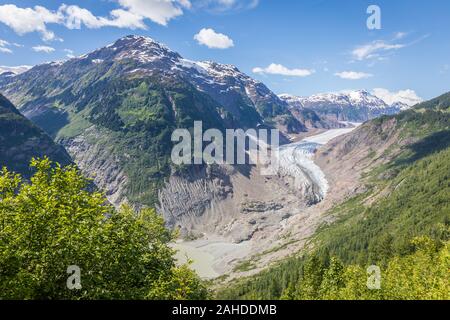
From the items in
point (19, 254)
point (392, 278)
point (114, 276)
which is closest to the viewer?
point (19, 254)

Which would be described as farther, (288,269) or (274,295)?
(288,269)

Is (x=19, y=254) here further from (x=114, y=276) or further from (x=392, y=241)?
(x=392, y=241)

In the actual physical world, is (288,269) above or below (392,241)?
below

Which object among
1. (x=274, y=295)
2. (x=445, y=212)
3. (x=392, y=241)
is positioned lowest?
(x=274, y=295)
